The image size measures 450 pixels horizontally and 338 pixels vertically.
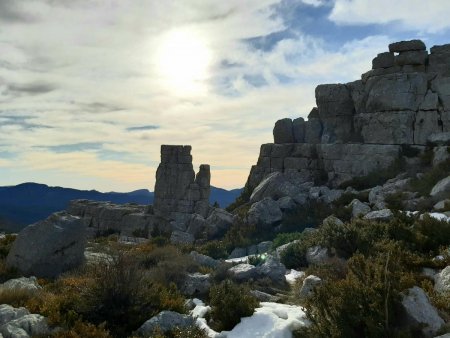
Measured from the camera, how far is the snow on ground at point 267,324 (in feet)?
28.0

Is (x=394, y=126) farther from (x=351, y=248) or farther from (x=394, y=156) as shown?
(x=351, y=248)

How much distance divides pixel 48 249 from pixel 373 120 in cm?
2260

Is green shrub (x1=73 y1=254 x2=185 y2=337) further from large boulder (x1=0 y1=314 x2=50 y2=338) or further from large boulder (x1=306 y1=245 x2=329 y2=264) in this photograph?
large boulder (x1=306 y1=245 x2=329 y2=264)

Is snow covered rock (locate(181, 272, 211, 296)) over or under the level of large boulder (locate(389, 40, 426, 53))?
under

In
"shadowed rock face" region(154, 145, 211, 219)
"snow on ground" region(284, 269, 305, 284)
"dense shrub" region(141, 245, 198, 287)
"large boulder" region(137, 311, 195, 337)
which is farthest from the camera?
"shadowed rock face" region(154, 145, 211, 219)

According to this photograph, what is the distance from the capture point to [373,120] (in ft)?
95.2

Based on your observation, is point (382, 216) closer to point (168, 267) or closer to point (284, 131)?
point (168, 267)

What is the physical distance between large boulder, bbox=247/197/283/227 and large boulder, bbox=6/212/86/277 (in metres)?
12.4

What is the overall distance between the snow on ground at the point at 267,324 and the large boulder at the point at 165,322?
357 millimetres

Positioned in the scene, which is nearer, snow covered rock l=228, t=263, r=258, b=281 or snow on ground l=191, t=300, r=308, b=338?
snow on ground l=191, t=300, r=308, b=338

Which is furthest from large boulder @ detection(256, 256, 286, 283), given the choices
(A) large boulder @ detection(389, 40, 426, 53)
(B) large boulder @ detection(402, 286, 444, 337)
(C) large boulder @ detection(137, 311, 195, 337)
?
(A) large boulder @ detection(389, 40, 426, 53)

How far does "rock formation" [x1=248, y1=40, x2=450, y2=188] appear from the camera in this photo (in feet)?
89.9

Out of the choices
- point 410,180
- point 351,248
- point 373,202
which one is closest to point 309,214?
point 373,202

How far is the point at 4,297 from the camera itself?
966 cm
